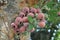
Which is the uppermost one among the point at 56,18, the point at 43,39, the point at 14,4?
the point at 14,4

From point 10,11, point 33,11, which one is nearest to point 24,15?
point 33,11

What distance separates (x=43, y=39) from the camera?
107cm

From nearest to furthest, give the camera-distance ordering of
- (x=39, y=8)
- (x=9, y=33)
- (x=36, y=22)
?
(x=36, y=22)
(x=39, y=8)
(x=9, y=33)

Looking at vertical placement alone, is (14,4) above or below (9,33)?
above

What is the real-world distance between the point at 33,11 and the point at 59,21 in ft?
0.52

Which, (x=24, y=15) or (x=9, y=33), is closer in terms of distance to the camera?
(x=24, y=15)

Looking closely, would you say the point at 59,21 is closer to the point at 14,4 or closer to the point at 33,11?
the point at 33,11

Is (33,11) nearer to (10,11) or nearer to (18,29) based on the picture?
(18,29)

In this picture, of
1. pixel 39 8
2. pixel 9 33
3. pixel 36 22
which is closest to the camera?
pixel 36 22

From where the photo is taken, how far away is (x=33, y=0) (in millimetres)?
1191

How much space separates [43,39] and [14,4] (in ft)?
0.94

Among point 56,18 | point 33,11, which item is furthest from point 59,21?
point 33,11

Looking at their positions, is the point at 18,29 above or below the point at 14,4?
below

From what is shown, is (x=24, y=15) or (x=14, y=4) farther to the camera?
(x=14, y=4)
